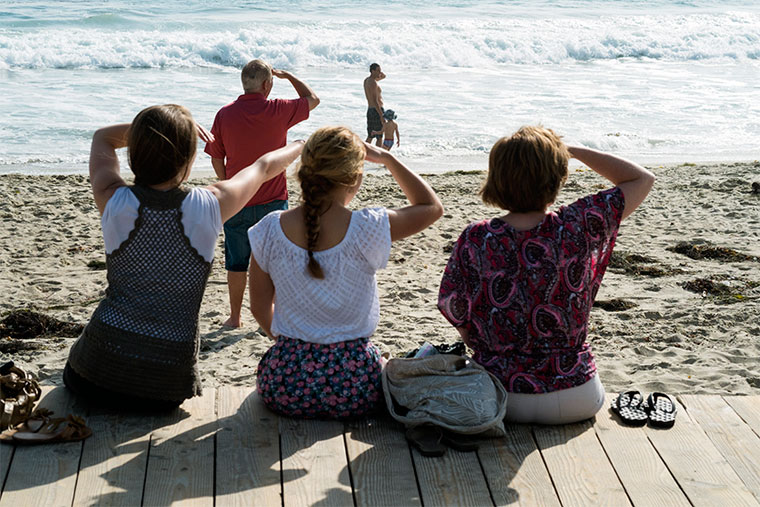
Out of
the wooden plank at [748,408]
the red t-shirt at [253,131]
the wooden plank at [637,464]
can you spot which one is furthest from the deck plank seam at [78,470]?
the wooden plank at [748,408]

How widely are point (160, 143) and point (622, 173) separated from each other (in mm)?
1721

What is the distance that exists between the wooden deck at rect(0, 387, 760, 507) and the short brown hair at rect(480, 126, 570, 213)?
0.89 m

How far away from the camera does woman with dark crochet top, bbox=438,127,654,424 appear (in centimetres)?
303

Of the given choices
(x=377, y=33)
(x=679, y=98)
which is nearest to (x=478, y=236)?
(x=679, y=98)

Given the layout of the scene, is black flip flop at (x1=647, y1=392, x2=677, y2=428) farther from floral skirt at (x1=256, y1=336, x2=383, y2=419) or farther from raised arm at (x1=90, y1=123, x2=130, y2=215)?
raised arm at (x1=90, y1=123, x2=130, y2=215)

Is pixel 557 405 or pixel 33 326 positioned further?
pixel 33 326

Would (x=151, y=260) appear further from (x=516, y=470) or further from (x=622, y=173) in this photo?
(x=622, y=173)

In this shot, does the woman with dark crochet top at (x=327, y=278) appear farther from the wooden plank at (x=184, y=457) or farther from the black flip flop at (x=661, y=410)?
the black flip flop at (x=661, y=410)

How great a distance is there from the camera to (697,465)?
9.86ft

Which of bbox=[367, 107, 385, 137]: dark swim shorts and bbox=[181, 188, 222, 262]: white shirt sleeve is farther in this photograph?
bbox=[367, 107, 385, 137]: dark swim shorts

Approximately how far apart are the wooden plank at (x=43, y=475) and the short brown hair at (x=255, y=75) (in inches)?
103

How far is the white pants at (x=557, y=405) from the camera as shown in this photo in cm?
318

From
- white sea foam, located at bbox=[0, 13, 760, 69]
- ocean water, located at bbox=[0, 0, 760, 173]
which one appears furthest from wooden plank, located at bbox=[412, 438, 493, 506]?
white sea foam, located at bbox=[0, 13, 760, 69]

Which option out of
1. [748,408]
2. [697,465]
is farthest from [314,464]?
[748,408]
